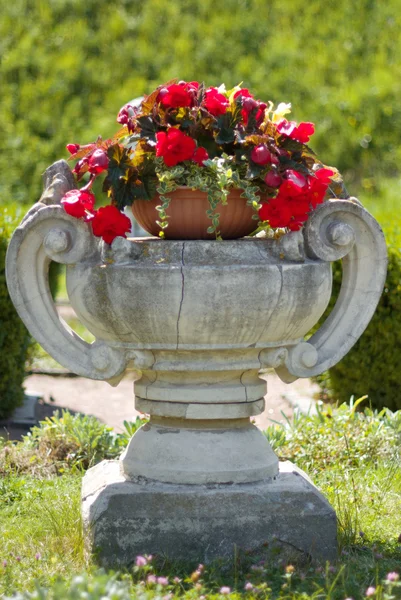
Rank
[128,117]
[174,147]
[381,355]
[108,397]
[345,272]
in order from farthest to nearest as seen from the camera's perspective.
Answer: [108,397], [381,355], [345,272], [128,117], [174,147]

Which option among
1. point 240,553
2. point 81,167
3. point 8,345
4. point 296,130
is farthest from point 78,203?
point 8,345

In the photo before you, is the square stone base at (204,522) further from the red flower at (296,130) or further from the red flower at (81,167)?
the red flower at (296,130)

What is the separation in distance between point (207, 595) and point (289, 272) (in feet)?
3.86

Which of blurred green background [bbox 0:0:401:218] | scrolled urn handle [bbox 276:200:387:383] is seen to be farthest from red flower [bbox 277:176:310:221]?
blurred green background [bbox 0:0:401:218]

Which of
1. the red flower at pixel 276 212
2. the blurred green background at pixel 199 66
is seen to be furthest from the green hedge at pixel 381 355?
the blurred green background at pixel 199 66

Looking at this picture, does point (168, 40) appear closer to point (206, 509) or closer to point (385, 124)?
point (385, 124)

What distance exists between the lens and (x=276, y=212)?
3404 millimetres

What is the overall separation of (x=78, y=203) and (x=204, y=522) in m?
1.27

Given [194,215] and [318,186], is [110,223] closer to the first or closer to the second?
[194,215]

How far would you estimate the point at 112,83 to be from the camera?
46.5ft

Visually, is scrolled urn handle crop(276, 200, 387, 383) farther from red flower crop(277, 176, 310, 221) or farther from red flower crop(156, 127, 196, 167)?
red flower crop(156, 127, 196, 167)

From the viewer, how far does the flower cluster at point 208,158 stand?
335 centimetres

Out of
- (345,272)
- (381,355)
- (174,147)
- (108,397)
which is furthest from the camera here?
(108,397)

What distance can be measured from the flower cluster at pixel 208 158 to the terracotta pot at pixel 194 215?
0.05 meters
